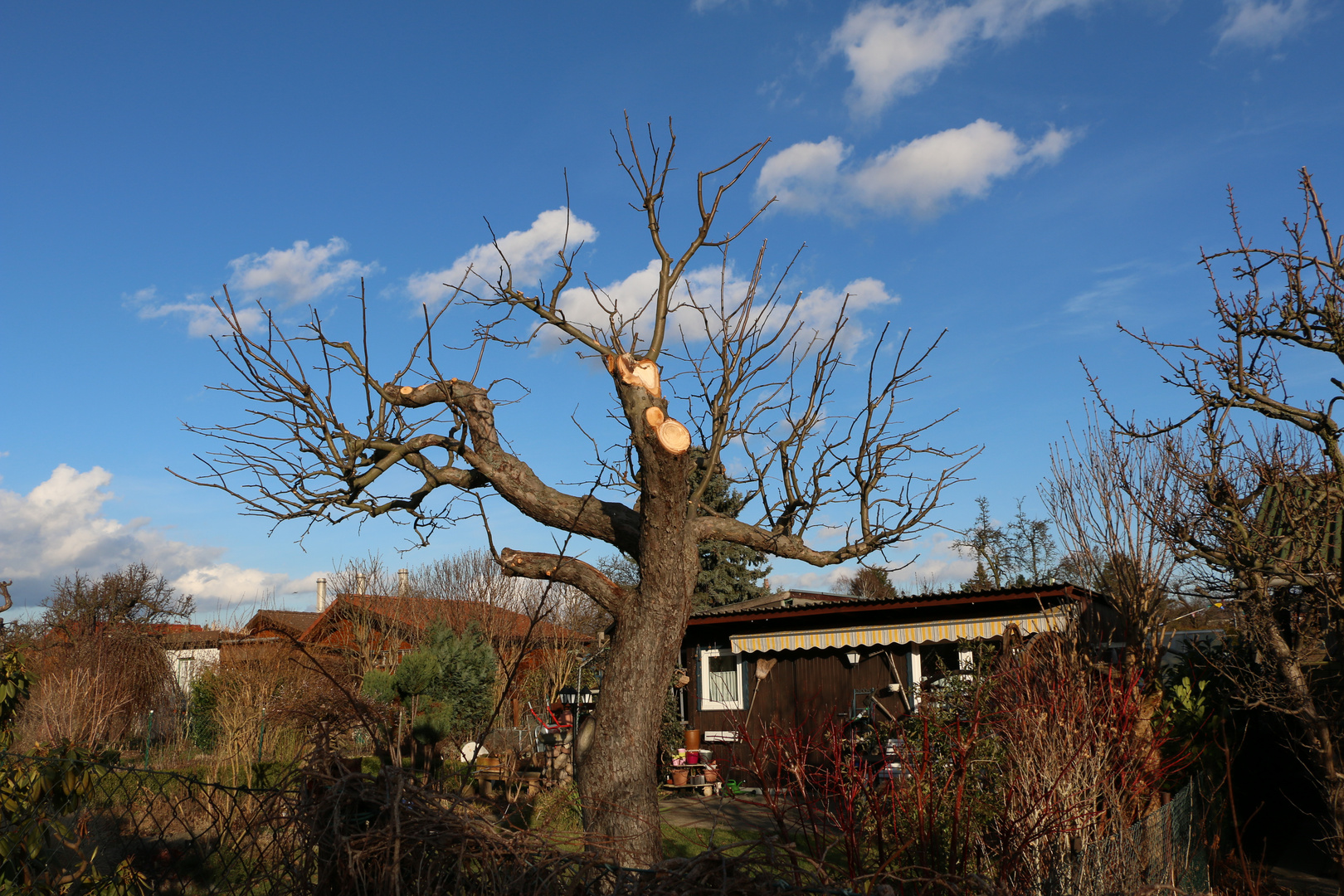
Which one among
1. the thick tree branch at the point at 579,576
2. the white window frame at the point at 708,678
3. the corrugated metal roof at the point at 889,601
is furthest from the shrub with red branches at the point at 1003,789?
the white window frame at the point at 708,678

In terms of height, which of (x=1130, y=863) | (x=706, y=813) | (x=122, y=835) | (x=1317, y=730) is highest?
(x=1317, y=730)

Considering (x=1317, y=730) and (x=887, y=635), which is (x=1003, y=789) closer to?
(x=1317, y=730)

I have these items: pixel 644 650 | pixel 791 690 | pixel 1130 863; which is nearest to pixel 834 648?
pixel 791 690

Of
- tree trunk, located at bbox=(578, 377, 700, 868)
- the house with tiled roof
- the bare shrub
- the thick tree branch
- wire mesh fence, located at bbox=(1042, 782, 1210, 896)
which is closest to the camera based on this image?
wire mesh fence, located at bbox=(1042, 782, 1210, 896)

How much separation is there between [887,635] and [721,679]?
3.45m

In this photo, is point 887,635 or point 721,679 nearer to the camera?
point 887,635

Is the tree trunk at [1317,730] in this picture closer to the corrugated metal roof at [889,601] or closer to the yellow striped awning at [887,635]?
the corrugated metal roof at [889,601]

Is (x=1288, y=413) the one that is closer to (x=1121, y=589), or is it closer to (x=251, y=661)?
(x=1121, y=589)

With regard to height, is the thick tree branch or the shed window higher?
the thick tree branch

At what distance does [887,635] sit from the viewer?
1305 cm

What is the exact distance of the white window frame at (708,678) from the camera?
48.7 ft

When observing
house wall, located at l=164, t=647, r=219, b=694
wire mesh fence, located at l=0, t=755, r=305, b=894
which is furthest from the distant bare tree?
wire mesh fence, located at l=0, t=755, r=305, b=894

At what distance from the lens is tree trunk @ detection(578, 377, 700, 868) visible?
4832 millimetres

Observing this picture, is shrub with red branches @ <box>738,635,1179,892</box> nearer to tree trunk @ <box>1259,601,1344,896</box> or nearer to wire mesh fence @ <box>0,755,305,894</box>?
wire mesh fence @ <box>0,755,305,894</box>
